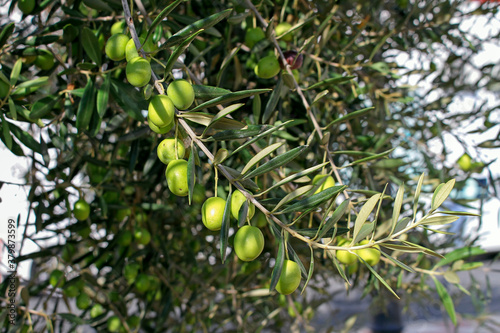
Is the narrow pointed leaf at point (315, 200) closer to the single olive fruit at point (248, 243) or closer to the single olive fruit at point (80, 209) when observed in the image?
the single olive fruit at point (248, 243)

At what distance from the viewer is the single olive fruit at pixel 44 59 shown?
0.90 m

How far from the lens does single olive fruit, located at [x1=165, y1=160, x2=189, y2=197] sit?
1.78 ft

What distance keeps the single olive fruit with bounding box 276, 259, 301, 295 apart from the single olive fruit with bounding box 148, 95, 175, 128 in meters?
0.27

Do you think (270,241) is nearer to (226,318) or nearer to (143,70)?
(226,318)

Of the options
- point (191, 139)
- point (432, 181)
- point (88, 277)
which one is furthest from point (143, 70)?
point (432, 181)

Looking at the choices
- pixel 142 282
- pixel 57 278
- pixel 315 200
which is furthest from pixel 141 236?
pixel 315 200

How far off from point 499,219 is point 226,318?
3.24 feet

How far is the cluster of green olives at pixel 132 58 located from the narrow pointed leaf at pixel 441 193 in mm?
440

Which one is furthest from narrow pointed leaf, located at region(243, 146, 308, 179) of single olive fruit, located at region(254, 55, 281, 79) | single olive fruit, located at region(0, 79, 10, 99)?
single olive fruit, located at region(0, 79, 10, 99)

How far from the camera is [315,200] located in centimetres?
56

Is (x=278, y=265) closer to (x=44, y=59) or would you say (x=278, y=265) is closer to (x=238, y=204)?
(x=238, y=204)

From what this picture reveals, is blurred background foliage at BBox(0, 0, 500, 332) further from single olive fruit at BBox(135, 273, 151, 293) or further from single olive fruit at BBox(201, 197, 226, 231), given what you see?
single olive fruit at BBox(201, 197, 226, 231)

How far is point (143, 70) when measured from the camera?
1.76 feet

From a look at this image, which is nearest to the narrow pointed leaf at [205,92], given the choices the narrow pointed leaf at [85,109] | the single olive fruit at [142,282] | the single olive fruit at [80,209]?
the narrow pointed leaf at [85,109]
